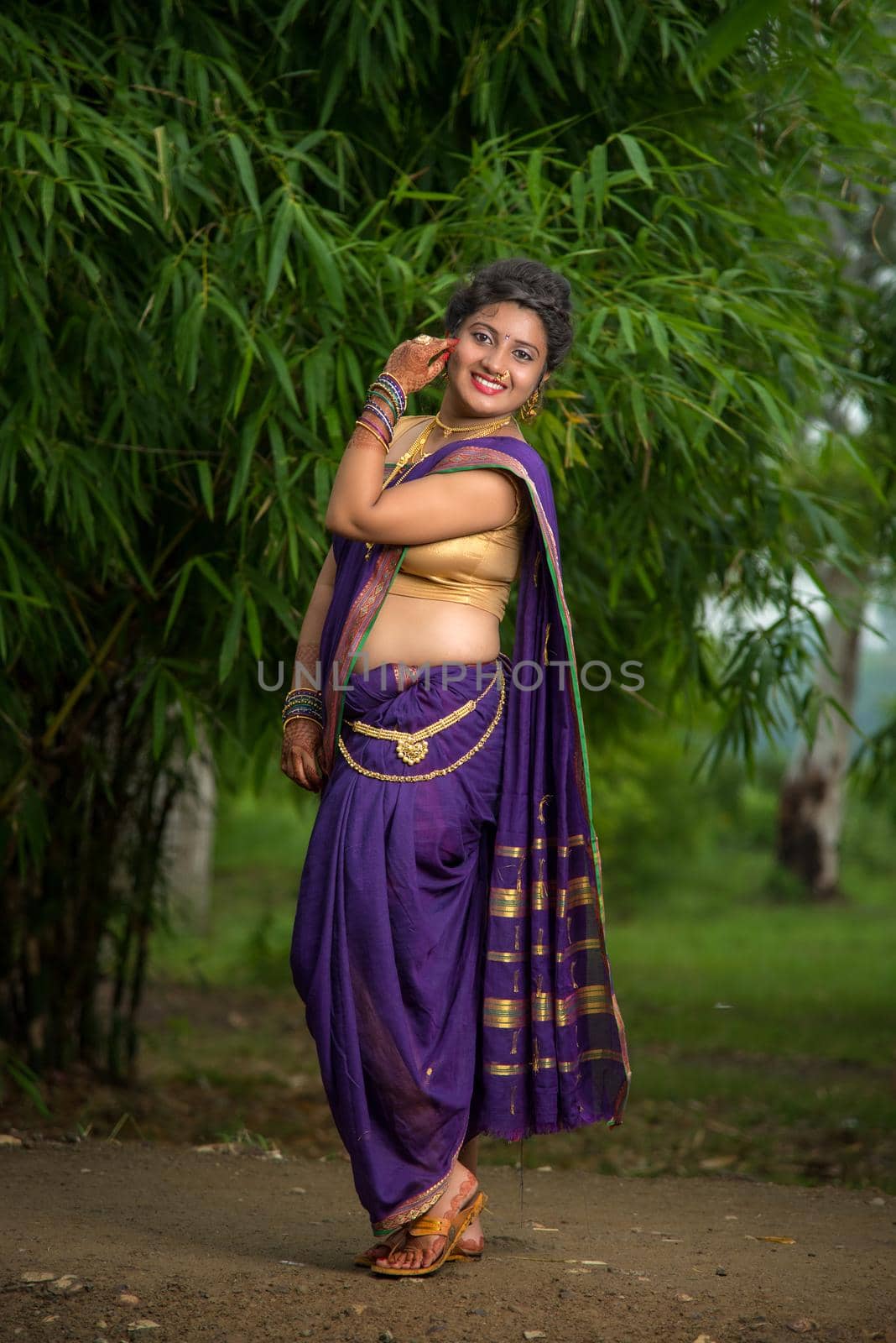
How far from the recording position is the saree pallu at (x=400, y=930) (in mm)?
2678

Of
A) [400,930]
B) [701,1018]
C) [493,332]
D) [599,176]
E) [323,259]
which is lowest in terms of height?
[701,1018]

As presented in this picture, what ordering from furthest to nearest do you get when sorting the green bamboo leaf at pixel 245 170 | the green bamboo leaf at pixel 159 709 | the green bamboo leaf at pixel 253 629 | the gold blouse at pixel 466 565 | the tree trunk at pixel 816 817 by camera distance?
the tree trunk at pixel 816 817
the green bamboo leaf at pixel 159 709
the green bamboo leaf at pixel 253 629
the green bamboo leaf at pixel 245 170
the gold blouse at pixel 466 565

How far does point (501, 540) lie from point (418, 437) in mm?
282

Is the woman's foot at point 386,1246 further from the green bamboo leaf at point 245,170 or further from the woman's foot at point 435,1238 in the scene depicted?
the green bamboo leaf at point 245,170

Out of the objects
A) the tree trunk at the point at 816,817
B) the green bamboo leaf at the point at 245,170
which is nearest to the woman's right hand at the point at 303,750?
the green bamboo leaf at the point at 245,170

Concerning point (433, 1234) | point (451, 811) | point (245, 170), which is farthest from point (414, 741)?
point (245, 170)

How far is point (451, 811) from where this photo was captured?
9.04 ft

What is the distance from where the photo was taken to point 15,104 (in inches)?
136

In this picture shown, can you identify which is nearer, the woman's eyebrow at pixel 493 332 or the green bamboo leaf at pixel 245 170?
the woman's eyebrow at pixel 493 332

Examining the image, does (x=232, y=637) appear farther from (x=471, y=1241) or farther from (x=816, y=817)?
(x=816, y=817)

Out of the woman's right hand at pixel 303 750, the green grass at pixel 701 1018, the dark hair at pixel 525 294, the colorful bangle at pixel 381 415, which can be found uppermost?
the dark hair at pixel 525 294

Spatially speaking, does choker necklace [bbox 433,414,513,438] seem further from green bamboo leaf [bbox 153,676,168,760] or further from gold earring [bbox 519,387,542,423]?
green bamboo leaf [bbox 153,676,168,760]

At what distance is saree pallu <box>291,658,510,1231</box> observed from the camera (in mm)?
2678

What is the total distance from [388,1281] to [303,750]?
1.00m
